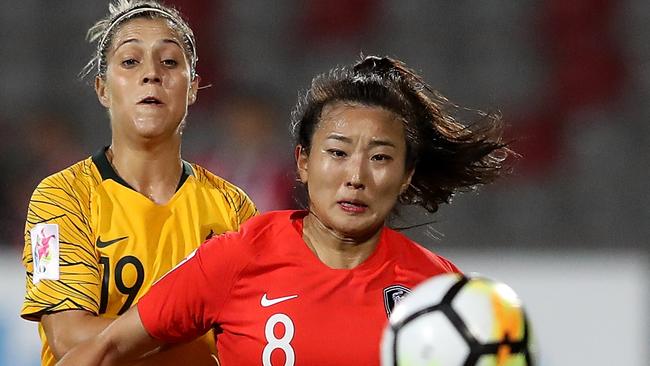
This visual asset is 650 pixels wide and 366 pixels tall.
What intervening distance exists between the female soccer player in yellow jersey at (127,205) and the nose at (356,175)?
0.66m

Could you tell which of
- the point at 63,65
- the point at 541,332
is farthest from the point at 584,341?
the point at 63,65

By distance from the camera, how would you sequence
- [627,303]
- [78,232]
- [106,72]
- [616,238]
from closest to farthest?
[78,232]
[106,72]
[627,303]
[616,238]

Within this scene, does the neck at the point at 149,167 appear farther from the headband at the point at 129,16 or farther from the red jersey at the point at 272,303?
the red jersey at the point at 272,303

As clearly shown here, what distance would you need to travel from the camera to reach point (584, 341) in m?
4.85

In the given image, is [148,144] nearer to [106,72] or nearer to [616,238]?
[106,72]

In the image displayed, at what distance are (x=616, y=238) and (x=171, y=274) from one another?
11.9 ft

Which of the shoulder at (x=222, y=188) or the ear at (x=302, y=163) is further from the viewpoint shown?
the shoulder at (x=222, y=188)

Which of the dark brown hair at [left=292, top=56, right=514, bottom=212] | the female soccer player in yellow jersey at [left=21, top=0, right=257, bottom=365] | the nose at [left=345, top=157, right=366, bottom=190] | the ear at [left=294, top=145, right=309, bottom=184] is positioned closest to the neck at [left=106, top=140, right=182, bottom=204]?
the female soccer player in yellow jersey at [left=21, top=0, right=257, bottom=365]

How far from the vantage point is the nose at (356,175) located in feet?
8.62

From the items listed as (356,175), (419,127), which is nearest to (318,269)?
(356,175)

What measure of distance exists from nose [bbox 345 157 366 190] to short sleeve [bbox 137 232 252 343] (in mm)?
268

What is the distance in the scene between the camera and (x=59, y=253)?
301 cm

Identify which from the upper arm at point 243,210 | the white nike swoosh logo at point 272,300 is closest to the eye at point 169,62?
the upper arm at point 243,210

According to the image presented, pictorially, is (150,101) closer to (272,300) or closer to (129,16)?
(129,16)
